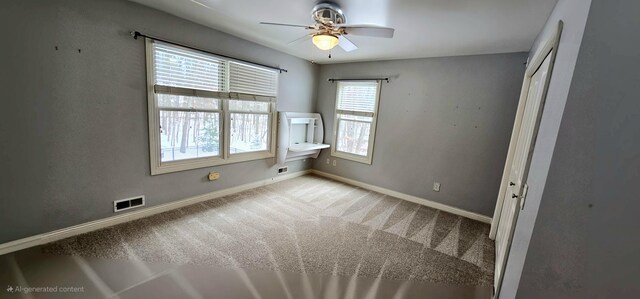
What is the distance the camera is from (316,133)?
492cm

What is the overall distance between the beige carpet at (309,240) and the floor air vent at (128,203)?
0.19 meters

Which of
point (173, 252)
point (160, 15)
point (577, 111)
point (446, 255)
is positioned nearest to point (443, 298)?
point (446, 255)

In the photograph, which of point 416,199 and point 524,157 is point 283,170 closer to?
point 416,199

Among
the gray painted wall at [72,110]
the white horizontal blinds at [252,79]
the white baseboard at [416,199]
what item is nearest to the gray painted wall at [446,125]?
the white baseboard at [416,199]

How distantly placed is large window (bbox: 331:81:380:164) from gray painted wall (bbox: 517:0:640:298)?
3204mm

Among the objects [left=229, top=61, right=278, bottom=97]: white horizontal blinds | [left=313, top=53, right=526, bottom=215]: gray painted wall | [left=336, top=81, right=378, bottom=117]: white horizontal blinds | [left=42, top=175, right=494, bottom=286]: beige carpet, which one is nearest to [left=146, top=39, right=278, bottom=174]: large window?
[left=229, top=61, right=278, bottom=97]: white horizontal blinds

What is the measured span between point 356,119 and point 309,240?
257 cm

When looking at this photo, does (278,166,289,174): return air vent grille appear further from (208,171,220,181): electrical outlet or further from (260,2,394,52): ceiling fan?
(260,2,394,52): ceiling fan

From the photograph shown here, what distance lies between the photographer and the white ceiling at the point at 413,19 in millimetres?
1979

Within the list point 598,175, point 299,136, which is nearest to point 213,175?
point 299,136

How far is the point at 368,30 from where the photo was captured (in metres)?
2.14

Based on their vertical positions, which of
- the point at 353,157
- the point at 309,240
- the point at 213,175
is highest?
the point at 353,157

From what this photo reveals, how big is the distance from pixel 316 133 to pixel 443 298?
3.54m

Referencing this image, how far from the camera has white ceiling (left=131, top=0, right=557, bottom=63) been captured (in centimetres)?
198
